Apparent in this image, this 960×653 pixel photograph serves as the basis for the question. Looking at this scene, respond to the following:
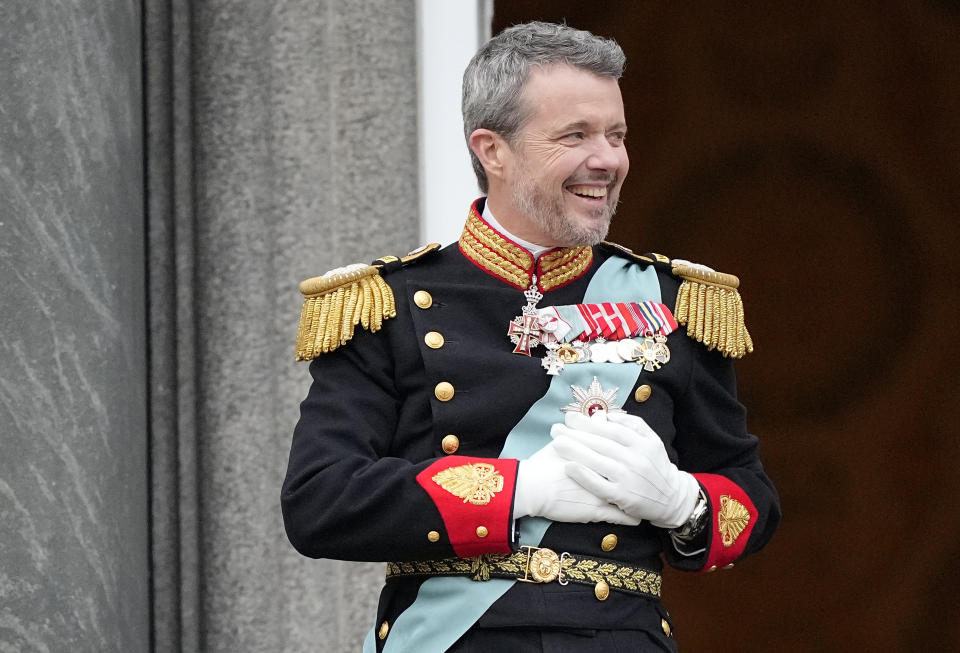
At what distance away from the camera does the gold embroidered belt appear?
5.76 ft

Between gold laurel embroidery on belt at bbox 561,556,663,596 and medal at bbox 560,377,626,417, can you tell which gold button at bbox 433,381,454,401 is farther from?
gold laurel embroidery on belt at bbox 561,556,663,596

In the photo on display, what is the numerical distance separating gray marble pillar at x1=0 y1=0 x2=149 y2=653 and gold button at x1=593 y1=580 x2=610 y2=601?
3.76 ft

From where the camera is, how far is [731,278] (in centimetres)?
204

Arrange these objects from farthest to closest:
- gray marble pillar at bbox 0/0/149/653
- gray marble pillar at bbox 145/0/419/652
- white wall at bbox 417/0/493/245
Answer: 1. white wall at bbox 417/0/493/245
2. gray marble pillar at bbox 145/0/419/652
3. gray marble pillar at bbox 0/0/149/653

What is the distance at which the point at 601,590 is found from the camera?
1763mm

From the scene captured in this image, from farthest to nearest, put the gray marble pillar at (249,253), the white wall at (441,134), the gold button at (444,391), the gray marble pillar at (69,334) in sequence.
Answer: the white wall at (441,134) → the gray marble pillar at (249,253) → the gray marble pillar at (69,334) → the gold button at (444,391)

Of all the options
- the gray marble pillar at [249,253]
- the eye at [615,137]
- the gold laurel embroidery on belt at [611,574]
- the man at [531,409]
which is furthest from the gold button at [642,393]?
the gray marble pillar at [249,253]

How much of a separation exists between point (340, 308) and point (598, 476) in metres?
0.44

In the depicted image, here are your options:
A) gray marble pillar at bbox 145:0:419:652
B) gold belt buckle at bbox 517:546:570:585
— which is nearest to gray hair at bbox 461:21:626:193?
gold belt buckle at bbox 517:546:570:585

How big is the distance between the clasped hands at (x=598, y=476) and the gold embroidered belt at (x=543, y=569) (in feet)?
0.18

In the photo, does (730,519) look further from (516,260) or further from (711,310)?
(516,260)

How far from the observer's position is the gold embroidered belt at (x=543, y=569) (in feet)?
5.76

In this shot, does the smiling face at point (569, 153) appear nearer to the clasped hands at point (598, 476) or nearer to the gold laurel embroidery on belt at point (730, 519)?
the clasped hands at point (598, 476)

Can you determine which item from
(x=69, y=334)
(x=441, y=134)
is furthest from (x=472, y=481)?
(x=441, y=134)
